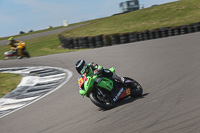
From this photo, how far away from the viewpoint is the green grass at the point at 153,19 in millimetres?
23719

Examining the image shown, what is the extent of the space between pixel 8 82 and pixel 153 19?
1670 cm

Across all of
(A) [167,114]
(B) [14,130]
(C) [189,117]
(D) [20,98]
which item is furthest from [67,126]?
(D) [20,98]

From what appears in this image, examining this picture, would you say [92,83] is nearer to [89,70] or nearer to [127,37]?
[89,70]

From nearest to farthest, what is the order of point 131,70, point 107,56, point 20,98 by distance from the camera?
point 20,98 < point 131,70 < point 107,56

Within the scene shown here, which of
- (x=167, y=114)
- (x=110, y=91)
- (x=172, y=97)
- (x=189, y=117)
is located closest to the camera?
(x=189, y=117)

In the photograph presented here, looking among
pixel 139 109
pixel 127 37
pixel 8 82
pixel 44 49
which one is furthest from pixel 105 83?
pixel 44 49

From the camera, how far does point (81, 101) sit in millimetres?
7770

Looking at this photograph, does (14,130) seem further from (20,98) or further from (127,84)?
(20,98)

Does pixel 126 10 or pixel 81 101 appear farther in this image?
pixel 126 10

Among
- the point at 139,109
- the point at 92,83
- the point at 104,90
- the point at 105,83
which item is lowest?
the point at 139,109

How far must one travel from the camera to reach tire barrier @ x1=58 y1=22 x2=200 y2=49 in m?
18.3

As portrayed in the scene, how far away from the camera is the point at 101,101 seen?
21.3 ft

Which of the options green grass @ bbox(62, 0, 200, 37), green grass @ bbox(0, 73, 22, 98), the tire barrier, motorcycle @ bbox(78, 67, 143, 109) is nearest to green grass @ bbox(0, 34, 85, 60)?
the tire barrier

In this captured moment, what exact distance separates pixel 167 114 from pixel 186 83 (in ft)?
7.66
